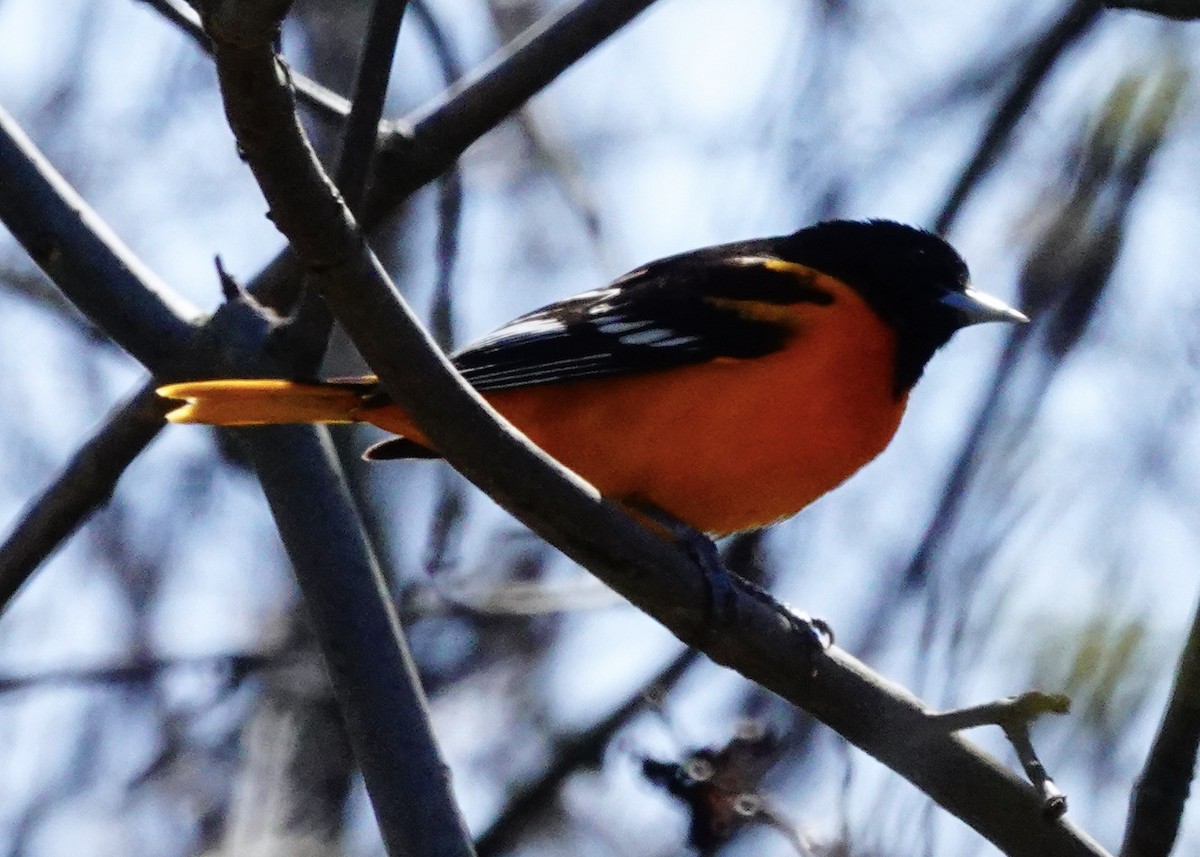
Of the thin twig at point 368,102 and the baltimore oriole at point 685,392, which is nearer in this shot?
the thin twig at point 368,102

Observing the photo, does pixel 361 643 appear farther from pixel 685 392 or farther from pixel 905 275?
pixel 905 275

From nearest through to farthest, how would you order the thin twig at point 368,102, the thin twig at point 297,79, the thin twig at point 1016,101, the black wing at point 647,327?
the thin twig at point 368,102 → the thin twig at point 297,79 → the black wing at point 647,327 → the thin twig at point 1016,101

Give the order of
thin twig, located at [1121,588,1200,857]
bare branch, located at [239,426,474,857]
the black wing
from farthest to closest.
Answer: the black wing < bare branch, located at [239,426,474,857] < thin twig, located at [1121,588,1200,857]

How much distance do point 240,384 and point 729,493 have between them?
1.15m

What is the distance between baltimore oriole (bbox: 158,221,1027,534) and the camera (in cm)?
370

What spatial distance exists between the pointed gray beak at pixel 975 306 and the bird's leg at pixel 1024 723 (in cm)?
175

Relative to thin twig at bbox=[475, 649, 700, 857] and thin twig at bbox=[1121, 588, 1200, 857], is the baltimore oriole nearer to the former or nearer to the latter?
thin twig at bbox=[475, 649, 700, 857]

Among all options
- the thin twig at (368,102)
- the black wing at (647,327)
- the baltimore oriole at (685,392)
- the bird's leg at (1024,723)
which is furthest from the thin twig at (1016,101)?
the thin twig at (368,102)

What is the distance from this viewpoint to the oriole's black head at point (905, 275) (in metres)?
4.45

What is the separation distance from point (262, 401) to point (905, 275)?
6.50ft

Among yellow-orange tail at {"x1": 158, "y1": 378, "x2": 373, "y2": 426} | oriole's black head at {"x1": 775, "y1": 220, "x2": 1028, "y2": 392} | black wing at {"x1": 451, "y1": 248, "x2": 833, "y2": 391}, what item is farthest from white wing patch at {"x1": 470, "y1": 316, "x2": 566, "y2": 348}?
oriole's black head at {"x1": 775, "y1": 220, "x2": 1028, "y2": 392}

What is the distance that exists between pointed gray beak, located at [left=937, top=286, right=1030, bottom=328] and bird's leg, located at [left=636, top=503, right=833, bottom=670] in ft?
3.77

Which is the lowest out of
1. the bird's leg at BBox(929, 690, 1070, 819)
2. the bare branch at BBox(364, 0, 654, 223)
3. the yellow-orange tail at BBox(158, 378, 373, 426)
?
the bird's leg at BBox(929, 690, 1070, 819)

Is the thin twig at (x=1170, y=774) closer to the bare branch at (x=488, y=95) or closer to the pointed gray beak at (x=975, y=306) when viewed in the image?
the bare branch at (x=488, y=95)
